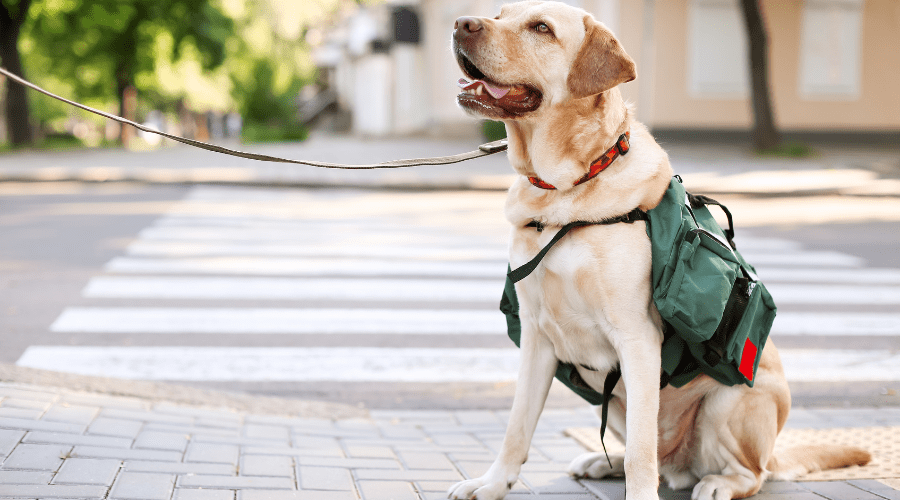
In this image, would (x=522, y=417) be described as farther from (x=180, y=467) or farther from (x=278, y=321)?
(x=278, y=321)

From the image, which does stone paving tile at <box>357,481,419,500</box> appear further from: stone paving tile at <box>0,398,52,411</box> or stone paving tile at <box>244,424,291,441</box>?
stone paving tile at <box>0,398,52,411</box>

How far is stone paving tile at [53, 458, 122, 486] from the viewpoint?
284cm

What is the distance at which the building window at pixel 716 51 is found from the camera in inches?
920

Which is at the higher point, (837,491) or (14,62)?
(14,62)

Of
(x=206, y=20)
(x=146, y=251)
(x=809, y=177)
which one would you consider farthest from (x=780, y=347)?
(x=206, y=20)

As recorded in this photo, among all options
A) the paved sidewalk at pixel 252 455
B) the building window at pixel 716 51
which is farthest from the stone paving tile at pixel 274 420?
the building window at pixel 716 51

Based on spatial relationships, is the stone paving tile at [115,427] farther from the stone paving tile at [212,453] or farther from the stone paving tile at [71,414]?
the stone paving tile at [212,453]

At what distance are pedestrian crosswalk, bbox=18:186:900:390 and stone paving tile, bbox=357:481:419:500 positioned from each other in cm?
194

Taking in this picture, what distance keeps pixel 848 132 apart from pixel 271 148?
1732 cm

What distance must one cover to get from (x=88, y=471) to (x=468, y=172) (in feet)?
51.1

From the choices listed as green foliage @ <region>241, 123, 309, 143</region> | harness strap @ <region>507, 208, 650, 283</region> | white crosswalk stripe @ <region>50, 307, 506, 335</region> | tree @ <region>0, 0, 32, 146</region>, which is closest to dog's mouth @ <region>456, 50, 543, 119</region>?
harness strap @ <region>507, 208, 650, 283</region>

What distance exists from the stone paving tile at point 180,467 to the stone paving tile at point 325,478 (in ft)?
0.88

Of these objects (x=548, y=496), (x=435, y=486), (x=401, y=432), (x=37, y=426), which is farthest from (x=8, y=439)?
(x=548, y=496)

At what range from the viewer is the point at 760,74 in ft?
66.6
